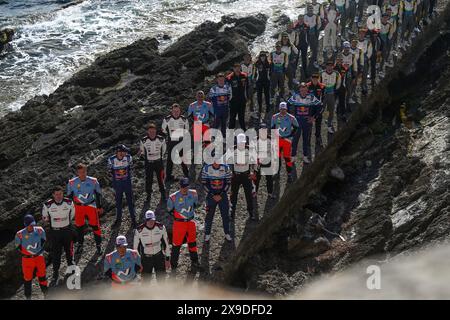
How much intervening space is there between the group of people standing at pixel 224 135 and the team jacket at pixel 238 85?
0.03 metres

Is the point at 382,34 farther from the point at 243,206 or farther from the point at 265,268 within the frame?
the point at 265,268

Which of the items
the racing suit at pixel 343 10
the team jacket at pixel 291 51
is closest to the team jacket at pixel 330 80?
the team jacket at pixel 291 51

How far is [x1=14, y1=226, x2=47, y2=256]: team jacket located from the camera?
11.6 metres

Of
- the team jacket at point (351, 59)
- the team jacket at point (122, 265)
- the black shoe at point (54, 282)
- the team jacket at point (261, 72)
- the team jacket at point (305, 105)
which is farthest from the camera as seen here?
the team jacket at point (351, 59)

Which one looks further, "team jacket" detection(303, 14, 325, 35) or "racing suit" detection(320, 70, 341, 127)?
"team jacket" detection(303, 14, 325, 35)

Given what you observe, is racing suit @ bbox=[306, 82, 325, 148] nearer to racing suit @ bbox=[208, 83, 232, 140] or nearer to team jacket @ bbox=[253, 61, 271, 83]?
team jacket @ bbox=[253, 61, 271, 83]

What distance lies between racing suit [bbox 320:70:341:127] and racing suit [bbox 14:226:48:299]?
28.2ft

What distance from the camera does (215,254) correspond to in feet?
42.1

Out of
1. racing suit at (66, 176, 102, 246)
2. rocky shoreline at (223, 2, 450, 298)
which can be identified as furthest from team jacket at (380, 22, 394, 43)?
racing suit at (66, 176, 102, 246)

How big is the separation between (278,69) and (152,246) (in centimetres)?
871

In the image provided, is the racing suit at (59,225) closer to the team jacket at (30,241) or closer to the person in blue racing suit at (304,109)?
the team jacket at (30,241)

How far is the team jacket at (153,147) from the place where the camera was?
45.7 feet

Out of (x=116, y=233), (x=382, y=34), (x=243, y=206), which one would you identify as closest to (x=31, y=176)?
(x=116, y=233)

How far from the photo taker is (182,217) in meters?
11.9
